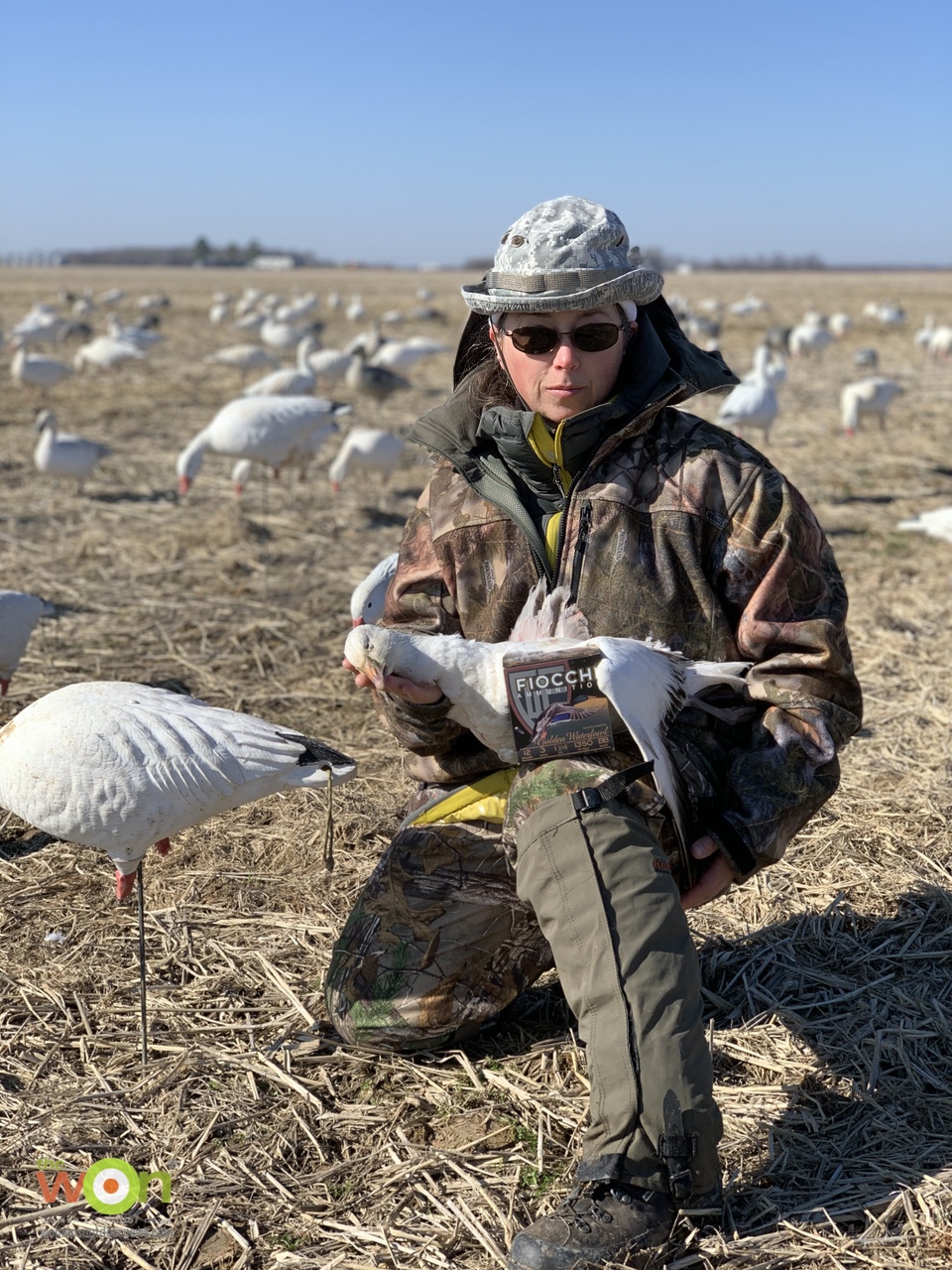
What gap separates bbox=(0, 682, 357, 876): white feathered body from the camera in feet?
11.3

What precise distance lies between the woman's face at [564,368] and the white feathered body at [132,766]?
1249 mm

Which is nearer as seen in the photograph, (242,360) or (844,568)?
(844,568)

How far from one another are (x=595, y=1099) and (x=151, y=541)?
793cm

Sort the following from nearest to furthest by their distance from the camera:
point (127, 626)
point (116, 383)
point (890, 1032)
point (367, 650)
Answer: point (367, 650) < point (890, 1032) < point (127, 626) < point (116, 383)

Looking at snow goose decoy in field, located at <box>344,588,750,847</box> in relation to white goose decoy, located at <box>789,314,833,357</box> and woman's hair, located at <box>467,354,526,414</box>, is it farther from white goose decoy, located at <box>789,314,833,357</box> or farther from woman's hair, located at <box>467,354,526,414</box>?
white goose decoy, located at <box>789,314,833,357</box>

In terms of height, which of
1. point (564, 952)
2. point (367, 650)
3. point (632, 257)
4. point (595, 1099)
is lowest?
point (595, 1099)

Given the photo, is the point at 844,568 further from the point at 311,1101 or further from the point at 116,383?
the point at 116,383

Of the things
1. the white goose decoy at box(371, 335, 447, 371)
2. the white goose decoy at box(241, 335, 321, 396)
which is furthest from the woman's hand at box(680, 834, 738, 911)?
the white goose decoy at box(371, 335, 447, 371)

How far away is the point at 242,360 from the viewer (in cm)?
2109

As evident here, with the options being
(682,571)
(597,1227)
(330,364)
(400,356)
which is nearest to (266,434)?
(682,571)

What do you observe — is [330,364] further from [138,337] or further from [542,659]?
[542,659]

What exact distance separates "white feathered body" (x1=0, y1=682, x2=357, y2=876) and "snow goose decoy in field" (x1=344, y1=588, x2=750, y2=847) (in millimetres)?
583

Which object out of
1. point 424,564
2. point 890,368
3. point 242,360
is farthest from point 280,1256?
point 890,368

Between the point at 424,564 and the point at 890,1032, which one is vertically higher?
the point at 424,564
